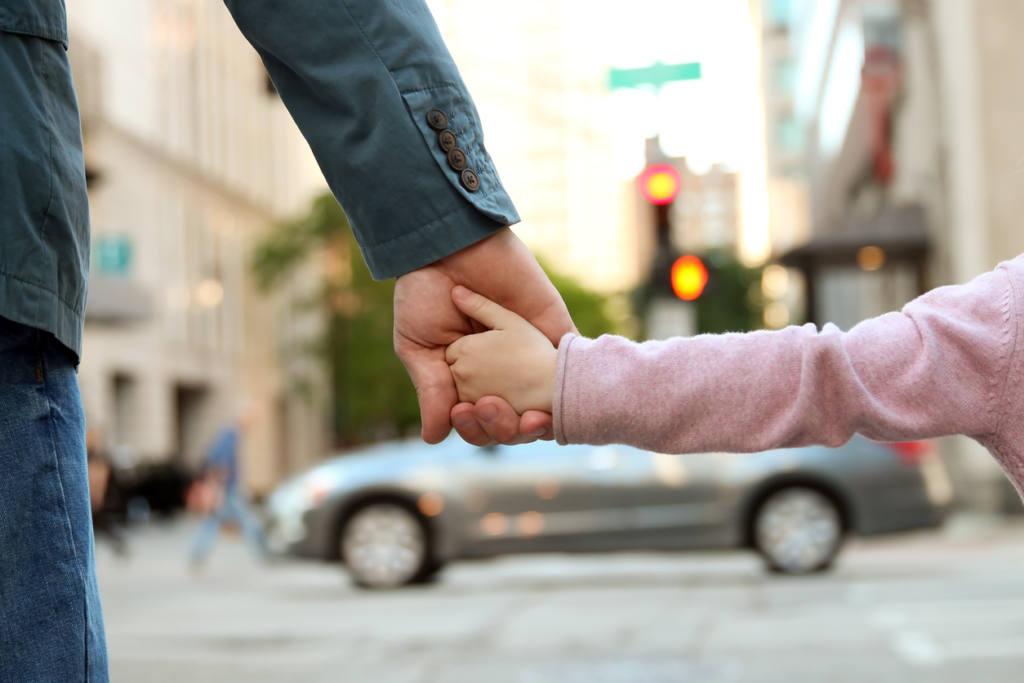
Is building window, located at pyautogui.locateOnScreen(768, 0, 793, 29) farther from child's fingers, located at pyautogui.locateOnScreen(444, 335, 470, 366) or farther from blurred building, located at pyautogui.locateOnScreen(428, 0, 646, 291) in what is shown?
blurred building, located at pyautogui.locateOnScreen(428, 0, 646, 291)

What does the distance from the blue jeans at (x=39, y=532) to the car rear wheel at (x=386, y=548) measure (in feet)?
32.8

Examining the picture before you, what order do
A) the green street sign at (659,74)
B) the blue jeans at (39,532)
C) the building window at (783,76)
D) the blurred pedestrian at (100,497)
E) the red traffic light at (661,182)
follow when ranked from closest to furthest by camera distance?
the blue jeans at (39,532) < the green street sign at (659,74) < the red traffic light at (661,182) < the blurred pedestrian at (100,497) < the building window at (783,76)

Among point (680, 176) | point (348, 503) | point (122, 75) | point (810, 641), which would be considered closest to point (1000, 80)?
point (680, 176)

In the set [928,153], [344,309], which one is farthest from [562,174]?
[928,153]

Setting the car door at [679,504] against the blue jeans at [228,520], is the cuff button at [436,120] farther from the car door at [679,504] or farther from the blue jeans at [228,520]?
the blue jeans at [228,520]

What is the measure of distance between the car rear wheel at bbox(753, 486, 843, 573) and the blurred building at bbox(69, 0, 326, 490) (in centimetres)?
1663

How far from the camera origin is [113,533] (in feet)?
55.9

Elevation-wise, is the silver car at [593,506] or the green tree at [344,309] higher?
the green tree at [344,309]

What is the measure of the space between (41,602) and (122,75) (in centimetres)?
3461

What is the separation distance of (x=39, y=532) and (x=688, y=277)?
36.6 ft

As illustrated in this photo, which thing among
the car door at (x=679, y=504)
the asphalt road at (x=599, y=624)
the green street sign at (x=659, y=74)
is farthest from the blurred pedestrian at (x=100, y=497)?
the green street sign at (x=659, y=74)

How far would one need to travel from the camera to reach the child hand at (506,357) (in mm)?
1632

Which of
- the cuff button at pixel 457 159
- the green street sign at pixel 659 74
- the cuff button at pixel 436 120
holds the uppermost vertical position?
the green street sign at pixel 659 74

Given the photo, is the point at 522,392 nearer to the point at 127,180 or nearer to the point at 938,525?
the point at 938,525
